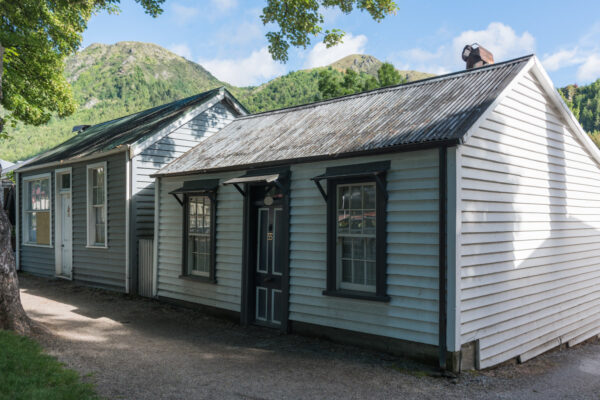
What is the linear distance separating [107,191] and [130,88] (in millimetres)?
94272

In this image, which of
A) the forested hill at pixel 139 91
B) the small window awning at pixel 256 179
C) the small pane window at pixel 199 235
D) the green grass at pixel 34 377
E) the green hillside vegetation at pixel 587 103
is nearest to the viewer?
the green grass at pixel 34 377

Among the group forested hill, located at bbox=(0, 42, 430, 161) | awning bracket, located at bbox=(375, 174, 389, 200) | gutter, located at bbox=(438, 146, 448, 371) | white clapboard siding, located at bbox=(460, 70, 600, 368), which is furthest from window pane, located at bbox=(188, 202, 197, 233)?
forested hill, located at bbox=(0, 42, 430, 161)

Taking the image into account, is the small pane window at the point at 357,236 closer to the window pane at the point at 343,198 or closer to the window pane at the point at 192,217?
the window pane at the point at 343,198

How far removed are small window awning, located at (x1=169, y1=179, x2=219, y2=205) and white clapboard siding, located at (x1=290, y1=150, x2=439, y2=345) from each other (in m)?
2.88

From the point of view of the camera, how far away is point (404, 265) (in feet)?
22.7

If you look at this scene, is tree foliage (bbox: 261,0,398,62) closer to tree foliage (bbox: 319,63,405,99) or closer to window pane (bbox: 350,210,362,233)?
window pane (bbox: 350,210,362,233)

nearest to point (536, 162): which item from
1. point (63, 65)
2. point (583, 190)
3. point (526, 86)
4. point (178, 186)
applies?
point (526, 86)

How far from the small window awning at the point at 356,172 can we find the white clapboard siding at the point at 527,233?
117 cm

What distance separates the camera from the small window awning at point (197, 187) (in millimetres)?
10031

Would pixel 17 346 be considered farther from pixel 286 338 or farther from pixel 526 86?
pixel 526 86

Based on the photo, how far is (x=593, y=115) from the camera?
82062 millimetres

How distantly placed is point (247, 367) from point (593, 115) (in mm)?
92458

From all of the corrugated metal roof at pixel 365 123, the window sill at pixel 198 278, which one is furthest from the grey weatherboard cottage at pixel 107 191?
the window sill at pixel 198 278

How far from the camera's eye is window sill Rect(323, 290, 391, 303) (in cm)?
703
